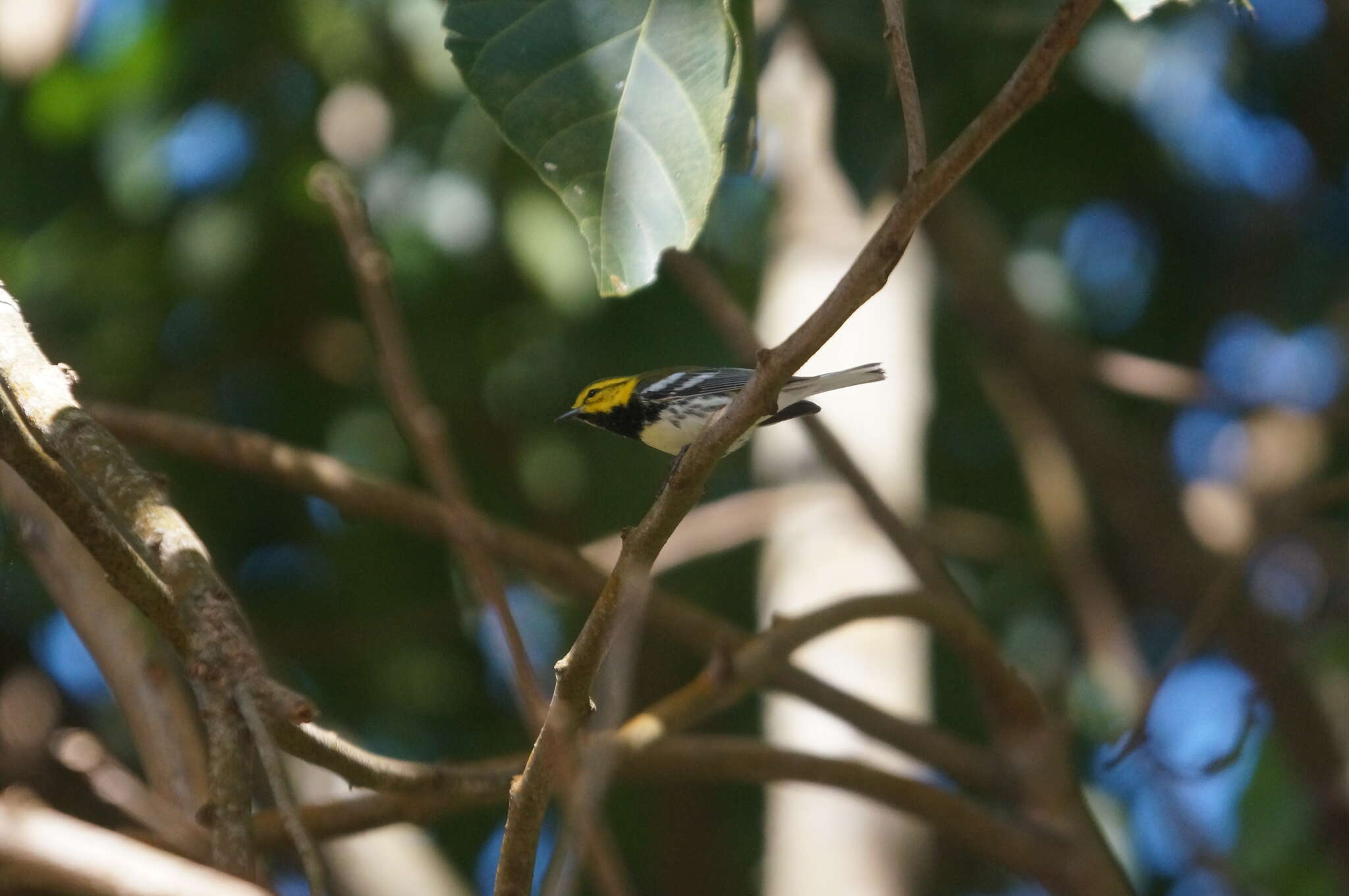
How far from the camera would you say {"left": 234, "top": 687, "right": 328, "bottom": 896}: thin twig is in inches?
46.6

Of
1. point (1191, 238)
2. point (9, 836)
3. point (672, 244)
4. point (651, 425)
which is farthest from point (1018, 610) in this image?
point (9, 836)

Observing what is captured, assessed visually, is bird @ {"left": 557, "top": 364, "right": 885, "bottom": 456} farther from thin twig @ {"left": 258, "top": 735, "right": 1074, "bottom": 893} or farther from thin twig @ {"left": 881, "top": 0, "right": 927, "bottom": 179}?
thin twig @ {"left": 881, "top": 0, "right": 927, "bottom": 179}

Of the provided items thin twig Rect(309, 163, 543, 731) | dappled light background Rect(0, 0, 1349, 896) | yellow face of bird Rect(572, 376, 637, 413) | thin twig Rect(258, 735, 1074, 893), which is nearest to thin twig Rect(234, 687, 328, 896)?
thin twig Rect(309, 163, 543, 731)

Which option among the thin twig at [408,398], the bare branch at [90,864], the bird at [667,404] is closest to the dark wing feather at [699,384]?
the bird at [667,404]

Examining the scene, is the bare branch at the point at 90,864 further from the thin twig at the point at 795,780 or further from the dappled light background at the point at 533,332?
the dappled light background at the point at 533,332

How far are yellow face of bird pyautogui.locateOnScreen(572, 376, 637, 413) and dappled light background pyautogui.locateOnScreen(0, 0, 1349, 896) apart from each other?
956mm

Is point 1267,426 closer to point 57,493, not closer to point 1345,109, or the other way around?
point 1345,109

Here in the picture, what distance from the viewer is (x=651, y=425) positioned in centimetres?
306

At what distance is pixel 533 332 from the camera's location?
5488 mm

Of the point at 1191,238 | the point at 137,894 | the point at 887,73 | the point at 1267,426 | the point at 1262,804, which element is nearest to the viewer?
the point at 137,894

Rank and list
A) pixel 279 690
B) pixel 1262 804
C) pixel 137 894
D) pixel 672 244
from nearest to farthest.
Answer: pixel 137 894 < pixel 279 690 < pixel 672 244 < pixel 1262 804

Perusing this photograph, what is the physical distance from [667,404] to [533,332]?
240 cm

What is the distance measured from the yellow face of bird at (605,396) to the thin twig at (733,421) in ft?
5.75

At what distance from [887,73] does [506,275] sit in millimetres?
2836
